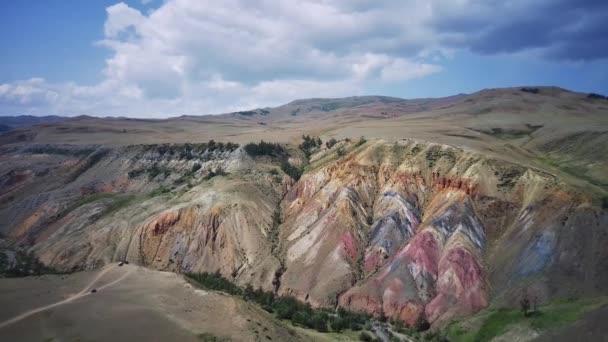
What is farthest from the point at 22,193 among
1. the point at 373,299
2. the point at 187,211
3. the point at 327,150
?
A: the point at 373,299

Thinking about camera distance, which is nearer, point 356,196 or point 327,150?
point 356,196

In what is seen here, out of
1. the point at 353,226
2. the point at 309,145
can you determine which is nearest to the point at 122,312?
the point at 353,226

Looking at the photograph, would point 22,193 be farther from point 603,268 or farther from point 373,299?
point 603,268

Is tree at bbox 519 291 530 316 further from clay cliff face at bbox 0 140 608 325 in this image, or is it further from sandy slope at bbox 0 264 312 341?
sandy slope at bbox 0 264 312 341

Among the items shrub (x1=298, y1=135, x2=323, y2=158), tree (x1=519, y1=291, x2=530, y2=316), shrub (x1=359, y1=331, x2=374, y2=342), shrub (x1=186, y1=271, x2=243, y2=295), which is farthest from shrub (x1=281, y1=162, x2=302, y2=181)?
tree (x1=519, y1=291, x2=530, y2=316)

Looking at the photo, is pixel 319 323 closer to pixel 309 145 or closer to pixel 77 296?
pixel 77 296

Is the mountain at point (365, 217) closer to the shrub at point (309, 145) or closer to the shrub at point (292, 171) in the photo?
the shrub at point (292, 171)
